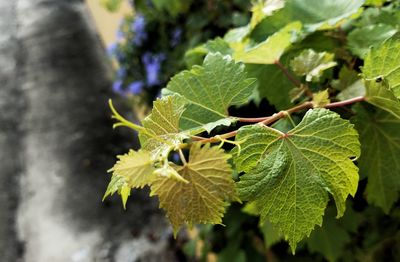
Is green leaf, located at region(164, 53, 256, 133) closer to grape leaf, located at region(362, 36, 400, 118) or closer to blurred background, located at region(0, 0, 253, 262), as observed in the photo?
grape leaf, located at region(362, 36, 400, 118)

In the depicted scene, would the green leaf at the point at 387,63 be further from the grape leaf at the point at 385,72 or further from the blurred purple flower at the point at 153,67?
the blurred purple flower at the point at 153,67

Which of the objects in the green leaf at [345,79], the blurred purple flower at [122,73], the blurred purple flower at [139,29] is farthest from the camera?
the blurred purple flower at [122,73]

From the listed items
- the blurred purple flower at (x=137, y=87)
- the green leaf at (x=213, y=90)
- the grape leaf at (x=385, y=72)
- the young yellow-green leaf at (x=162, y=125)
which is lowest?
the blurred purple flower at (x=137, y=87)

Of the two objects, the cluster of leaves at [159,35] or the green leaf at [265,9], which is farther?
the cluster of leaves at [159,35]

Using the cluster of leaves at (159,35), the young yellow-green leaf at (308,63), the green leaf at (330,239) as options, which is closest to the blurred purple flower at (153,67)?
the cluster of leaves at (159,35)

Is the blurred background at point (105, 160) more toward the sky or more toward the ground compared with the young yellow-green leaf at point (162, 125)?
→ more toward the ground

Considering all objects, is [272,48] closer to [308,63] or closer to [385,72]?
[308,63]

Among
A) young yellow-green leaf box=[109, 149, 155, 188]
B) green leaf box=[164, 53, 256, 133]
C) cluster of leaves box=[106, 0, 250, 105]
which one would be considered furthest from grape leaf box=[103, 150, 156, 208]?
cluster of leaves box=[106, 0, 250, 105]
